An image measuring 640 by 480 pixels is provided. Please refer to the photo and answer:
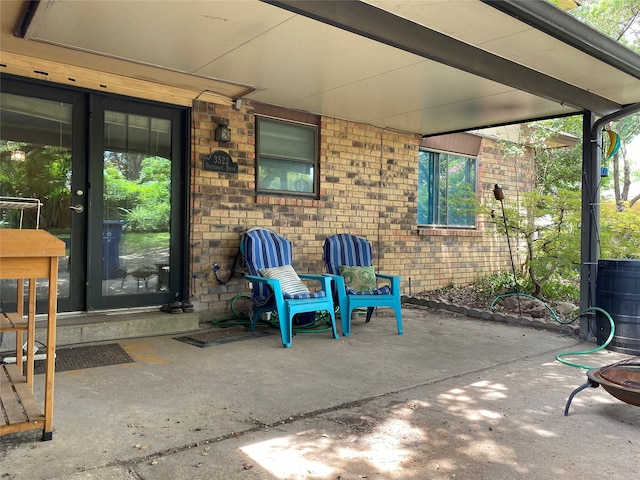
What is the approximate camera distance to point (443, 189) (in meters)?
7.78

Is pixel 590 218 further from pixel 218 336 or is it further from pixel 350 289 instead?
pixel 218 336

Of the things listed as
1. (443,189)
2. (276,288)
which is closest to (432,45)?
(276,288)

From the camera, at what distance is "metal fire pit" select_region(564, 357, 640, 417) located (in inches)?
98.1

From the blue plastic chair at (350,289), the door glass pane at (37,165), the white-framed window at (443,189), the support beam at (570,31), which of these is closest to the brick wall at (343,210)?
the white-framed window at (443,189)

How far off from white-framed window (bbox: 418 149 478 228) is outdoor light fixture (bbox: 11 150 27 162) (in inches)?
208

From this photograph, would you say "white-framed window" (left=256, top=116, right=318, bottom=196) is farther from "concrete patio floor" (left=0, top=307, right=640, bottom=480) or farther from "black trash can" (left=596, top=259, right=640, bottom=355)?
"black trash can" (left=596, top=259, right=640, bottom=355)

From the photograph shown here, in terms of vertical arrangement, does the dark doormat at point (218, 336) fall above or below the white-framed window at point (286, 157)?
below

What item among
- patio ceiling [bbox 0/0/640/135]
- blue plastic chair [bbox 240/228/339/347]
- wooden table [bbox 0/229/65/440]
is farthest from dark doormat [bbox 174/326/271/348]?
patio ceiling [bbox 0/0/640/135]

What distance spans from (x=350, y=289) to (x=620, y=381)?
8.64ft

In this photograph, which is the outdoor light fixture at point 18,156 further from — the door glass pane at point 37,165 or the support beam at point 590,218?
the support beam at point 590,218

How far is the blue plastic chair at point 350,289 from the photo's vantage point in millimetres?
4777

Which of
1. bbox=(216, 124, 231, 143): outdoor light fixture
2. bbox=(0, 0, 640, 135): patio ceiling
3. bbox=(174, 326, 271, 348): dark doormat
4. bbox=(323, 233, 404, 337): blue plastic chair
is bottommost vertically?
bbox=(174, 326, 271, 348): dark doormat

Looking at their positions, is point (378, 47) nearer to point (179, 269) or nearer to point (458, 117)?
point (458, 117)

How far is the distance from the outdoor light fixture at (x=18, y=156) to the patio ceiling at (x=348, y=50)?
74 cm
